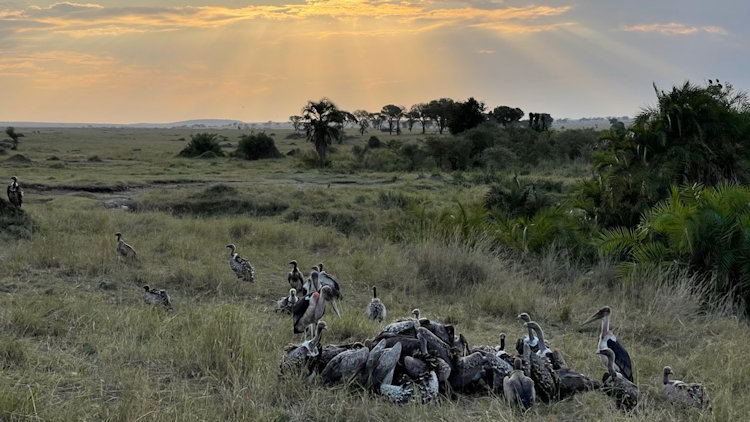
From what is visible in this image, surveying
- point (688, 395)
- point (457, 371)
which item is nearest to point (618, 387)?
point (688, 395)

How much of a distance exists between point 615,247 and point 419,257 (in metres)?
3.65

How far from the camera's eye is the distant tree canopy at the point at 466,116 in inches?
1946

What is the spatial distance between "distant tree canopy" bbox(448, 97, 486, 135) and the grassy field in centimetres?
3241

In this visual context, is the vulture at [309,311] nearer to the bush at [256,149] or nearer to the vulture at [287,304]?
the vulture at [287,304]

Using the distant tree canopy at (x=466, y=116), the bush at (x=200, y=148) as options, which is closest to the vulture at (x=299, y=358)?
the bush at (x=200, y=148)

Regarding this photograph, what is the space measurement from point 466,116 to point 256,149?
16.9 m

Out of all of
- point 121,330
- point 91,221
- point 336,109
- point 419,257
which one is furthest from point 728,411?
point 336,109

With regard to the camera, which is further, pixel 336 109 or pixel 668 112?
pixel 336 109

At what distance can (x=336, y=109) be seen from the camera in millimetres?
39062

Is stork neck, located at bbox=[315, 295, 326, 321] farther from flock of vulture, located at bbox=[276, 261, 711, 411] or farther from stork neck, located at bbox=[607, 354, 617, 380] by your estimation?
stork neck, located at bbox=[607, 354, 617, 380]

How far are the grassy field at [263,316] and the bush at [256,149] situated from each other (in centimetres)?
2680

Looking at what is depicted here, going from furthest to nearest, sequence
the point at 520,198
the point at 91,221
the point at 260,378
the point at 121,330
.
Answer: the point at 520,198 → the point at 91,221 → the point at 121,330 → the point at 260,378

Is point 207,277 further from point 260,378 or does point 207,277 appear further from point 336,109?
point 336,109

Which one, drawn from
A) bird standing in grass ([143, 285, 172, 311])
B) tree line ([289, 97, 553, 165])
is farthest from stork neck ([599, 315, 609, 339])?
tree line ([289, 97, 553, 165])
